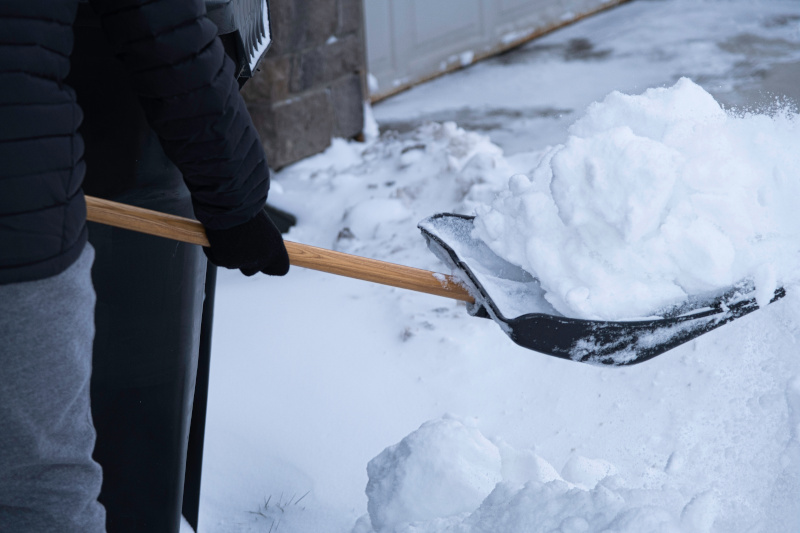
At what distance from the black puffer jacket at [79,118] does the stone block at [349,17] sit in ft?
8.79

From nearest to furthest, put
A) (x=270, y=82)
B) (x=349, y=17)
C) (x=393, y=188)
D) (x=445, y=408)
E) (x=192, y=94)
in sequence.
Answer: (x=192, y=94), (x=445, y=408), (x=393, y=188), (x=270, y=82), (x=349, y=17)

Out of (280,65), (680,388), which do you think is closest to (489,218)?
(680,388)

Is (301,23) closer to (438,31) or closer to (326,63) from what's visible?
(326,63)

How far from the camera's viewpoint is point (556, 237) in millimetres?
1371

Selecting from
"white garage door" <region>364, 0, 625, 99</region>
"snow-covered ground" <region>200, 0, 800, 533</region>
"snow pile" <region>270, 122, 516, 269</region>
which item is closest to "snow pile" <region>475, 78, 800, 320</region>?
"snow-covered ground" <region>200, 0, 800, 533</region>

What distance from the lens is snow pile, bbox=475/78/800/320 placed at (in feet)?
4.24

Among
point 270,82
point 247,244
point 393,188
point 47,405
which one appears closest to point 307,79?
point 270,82

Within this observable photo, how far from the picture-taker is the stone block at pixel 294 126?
11.6 ft

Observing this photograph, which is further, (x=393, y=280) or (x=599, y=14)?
(x=599, y=14)

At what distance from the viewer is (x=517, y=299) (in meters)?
1.40

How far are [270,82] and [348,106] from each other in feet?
2.01

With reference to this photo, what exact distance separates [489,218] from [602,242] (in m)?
0.21

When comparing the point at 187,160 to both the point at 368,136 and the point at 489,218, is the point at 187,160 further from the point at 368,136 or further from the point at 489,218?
the point at 368,136

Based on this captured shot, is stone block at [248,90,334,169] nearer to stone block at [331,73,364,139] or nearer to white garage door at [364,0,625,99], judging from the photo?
stone block at [331,73,364,139]
